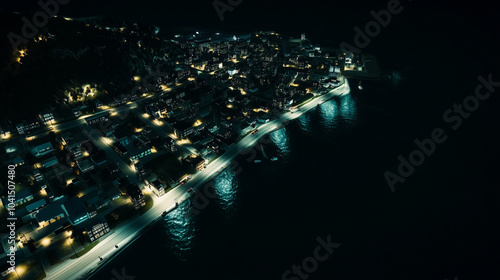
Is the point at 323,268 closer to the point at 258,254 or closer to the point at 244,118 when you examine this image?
the point at 258,254

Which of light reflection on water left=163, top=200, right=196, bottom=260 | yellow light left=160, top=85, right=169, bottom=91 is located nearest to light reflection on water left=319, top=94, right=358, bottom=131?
light reflection on water left=163, top=200, right=196, bottom=260

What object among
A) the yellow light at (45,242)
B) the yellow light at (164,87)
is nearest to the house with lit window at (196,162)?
the yellow light at (45,242)

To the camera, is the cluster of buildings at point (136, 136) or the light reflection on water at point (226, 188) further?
the light reflection on water at point (226, 188)

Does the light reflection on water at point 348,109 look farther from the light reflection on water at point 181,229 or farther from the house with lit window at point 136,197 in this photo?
the house with lit window at point 136,197

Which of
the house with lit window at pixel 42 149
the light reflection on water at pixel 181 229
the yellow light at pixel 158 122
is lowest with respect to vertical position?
the light reflection on water at pixel 181 229

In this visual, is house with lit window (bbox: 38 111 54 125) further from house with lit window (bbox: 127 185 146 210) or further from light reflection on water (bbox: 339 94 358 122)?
light reflection on water (bbox: 339 94 358 122)

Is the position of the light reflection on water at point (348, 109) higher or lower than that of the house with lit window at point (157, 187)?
lower

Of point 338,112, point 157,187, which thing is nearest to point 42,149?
point 157,187
